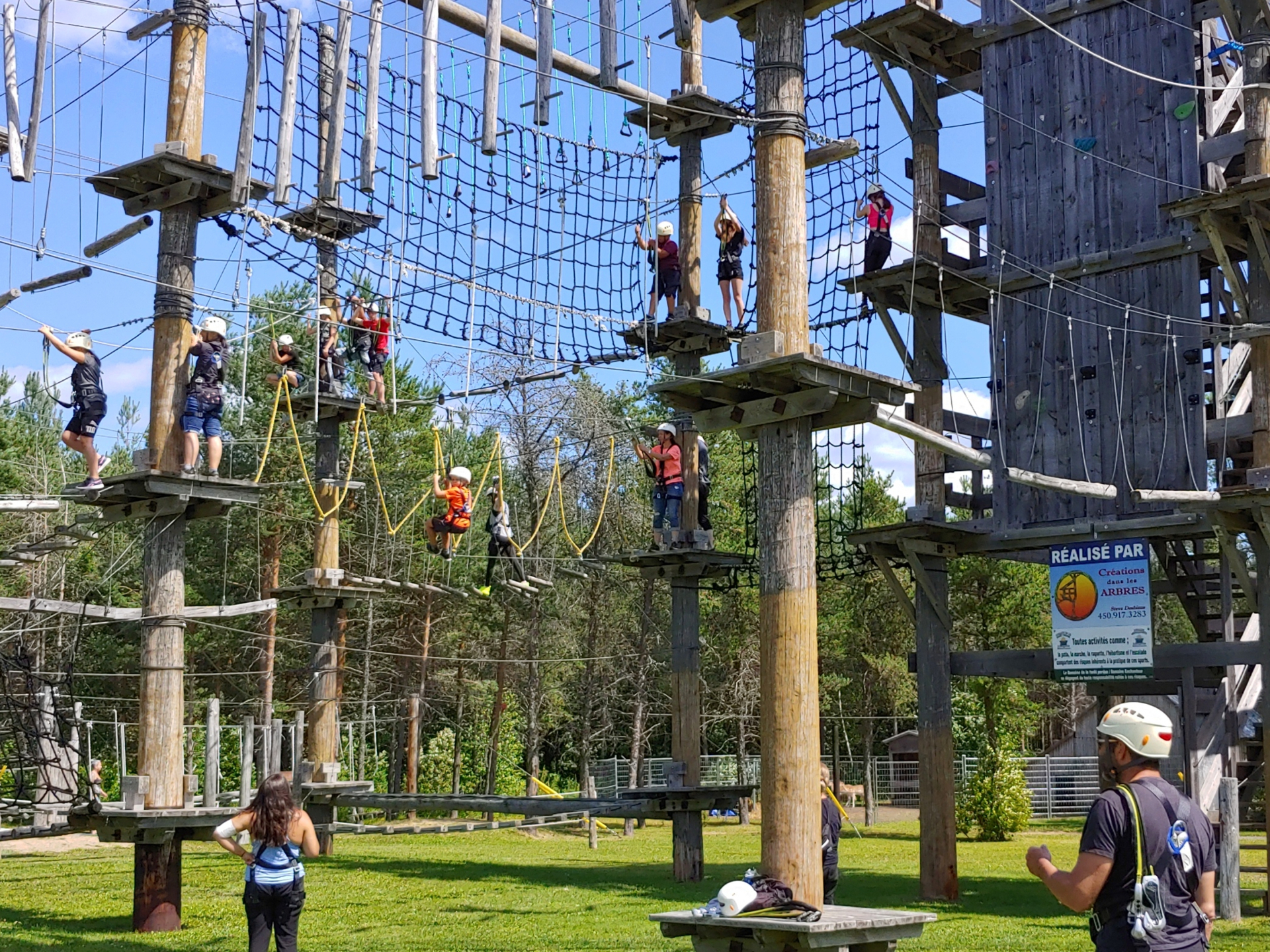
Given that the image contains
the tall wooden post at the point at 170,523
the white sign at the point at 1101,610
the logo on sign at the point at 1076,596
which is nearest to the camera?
the tall wooden post at the point at 170,523

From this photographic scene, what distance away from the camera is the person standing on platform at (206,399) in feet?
42.5

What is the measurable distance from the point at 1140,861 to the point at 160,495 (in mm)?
10011

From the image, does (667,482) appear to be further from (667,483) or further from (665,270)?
(665,270)

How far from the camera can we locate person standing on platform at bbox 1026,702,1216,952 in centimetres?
487

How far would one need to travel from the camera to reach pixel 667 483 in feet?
57.3

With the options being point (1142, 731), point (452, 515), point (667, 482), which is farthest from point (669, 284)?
point (1142, 731)

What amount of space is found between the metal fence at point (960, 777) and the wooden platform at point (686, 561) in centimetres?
1710

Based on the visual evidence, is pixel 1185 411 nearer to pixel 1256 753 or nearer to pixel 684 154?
pixel 1256 753

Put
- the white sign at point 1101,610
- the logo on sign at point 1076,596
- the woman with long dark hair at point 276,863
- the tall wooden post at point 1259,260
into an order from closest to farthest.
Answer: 1. the woman with long dark hair at point 276,863
2. the tall wooden post at point 1259,260
3. the white sign at point 1101,610
4. the logo on sign at point 1076,596

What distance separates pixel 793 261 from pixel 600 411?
2327 cm

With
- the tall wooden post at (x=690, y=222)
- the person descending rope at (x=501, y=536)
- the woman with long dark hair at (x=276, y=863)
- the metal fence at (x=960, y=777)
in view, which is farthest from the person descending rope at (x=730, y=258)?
the metal fence at (x=960, y=777)

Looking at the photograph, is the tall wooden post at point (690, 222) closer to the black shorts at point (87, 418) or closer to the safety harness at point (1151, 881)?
the black shorts at point (87, 418)

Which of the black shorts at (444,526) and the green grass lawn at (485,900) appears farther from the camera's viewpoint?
the black shorts at (444,526)

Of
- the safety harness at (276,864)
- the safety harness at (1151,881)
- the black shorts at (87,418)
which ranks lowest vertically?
the safety harness at (276,864)
